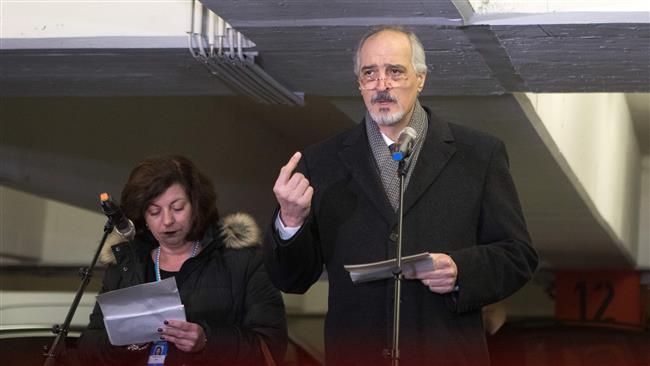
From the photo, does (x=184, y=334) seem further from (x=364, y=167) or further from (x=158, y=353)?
(x=364, y=167)

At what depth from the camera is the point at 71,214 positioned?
1172 cm

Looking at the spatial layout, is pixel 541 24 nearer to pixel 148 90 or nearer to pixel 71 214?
pixel 148 90

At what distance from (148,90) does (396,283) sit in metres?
3.13

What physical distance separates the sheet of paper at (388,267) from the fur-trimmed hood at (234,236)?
88 cm

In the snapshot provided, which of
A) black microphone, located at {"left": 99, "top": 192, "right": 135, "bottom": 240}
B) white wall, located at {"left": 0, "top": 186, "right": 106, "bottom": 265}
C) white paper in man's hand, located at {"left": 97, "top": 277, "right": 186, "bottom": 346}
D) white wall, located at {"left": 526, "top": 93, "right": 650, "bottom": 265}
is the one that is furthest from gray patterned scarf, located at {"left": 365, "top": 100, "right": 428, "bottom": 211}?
white wall, located at {"left": 0, "top": 186, "right": 106, "bottom": 265}

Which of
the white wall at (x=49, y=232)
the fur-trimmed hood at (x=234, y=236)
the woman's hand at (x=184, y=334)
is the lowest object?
the woman's hand at (x=184, y=334)

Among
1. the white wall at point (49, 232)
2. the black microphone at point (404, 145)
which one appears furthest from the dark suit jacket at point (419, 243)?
the white wall at point (49, 232)

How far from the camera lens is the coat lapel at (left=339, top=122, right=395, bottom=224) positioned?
3.16 meters

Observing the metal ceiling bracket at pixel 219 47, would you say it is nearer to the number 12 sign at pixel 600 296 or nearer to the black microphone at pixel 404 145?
the black microphone at pixel 404 145

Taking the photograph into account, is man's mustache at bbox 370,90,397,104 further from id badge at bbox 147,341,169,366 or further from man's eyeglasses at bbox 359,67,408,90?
id badge at bbox 147,341,169,366

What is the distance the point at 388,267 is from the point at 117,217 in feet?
3.36

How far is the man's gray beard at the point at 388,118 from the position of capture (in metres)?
3.08

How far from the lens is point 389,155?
3.20m

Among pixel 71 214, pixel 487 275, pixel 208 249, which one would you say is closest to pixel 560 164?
pixel 208 249
